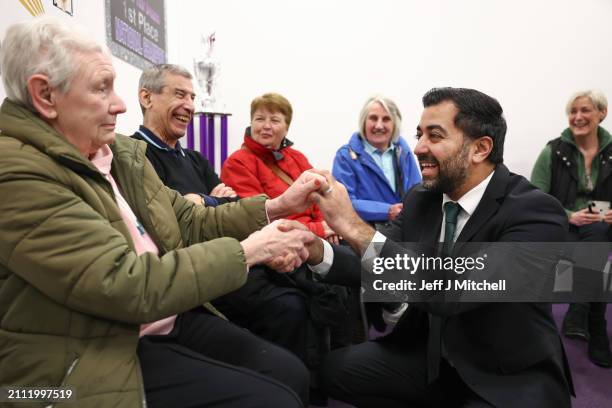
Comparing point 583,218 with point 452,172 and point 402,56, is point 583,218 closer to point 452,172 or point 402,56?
point 452,172

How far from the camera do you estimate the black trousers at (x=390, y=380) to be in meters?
1.47

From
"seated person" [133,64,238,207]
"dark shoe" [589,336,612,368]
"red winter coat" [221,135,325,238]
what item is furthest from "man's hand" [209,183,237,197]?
"dark shoe" [589,336,612,368]

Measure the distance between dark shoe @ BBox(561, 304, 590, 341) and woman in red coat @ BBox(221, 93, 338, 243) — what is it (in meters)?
1.59

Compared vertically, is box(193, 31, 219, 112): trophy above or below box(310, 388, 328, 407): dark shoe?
above

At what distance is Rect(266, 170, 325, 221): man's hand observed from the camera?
1.62 m

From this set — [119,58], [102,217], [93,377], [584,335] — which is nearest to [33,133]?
[102,217]

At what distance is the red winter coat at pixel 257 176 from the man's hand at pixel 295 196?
0.92 meters

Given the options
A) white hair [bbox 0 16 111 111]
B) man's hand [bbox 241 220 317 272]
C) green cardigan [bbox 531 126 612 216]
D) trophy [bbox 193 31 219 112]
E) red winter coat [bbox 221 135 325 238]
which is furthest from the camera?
trophy [bbox 193 31 219 112]

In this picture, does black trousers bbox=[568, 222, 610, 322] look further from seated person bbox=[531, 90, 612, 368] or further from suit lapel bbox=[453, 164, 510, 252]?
suit lapel bbox=[453, 164, 510, 252]

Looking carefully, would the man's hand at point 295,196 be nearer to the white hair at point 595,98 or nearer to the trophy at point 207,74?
the trophy at point 207,74

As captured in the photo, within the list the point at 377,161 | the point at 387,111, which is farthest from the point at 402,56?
the point at 377,161

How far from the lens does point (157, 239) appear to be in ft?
4.01

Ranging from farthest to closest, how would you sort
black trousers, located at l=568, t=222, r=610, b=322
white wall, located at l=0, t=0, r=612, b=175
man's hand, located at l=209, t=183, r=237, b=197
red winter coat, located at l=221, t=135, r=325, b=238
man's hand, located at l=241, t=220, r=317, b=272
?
white wall, located at l=0, t=0, r=612, b=175 < black trousers, located at l=568, t=222, r=610, b=322 < red winter coat, located at l=221, t=135, r=325, b=238 < man's hand, located at l=209, t=183, r=237, b=197 < man's hand, located at l=241, t=220, r=317, b=272

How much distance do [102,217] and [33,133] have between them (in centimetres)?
23
